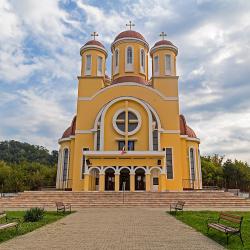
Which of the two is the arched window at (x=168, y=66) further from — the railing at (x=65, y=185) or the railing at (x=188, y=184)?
the railing at (x=65, y=185)

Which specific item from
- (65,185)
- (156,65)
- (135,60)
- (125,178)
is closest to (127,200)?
(125,178)

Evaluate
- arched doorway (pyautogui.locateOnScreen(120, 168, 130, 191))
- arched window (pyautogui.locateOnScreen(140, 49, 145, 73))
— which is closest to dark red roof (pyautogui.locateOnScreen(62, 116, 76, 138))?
arched doorway (pyautogui.locateOnScreen(120, 168, 130, 191))

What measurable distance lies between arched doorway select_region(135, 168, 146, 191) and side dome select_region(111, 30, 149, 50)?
15504mm

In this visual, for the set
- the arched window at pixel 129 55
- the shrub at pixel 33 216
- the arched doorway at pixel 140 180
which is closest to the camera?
the shrub at pixel 33 216

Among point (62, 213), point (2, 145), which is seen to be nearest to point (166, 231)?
point (62, 213)

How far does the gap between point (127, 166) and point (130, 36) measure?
15.8 m

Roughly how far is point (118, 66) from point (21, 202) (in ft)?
62.1

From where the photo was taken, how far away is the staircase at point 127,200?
61.3ft

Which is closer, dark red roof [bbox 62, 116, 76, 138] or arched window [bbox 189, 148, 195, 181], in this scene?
arched window [bbox 189, 148, 195, 181]

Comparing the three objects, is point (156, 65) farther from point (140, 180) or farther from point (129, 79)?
point (140, 180)

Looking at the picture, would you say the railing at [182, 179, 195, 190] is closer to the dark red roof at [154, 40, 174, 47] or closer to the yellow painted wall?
the yellow painted wall

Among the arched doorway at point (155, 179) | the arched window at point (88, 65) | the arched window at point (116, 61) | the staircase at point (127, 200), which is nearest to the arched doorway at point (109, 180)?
the arched doorway at point (155, 179)

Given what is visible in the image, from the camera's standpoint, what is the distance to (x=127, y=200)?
19.6m

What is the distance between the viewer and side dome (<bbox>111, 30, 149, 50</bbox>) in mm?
33069
